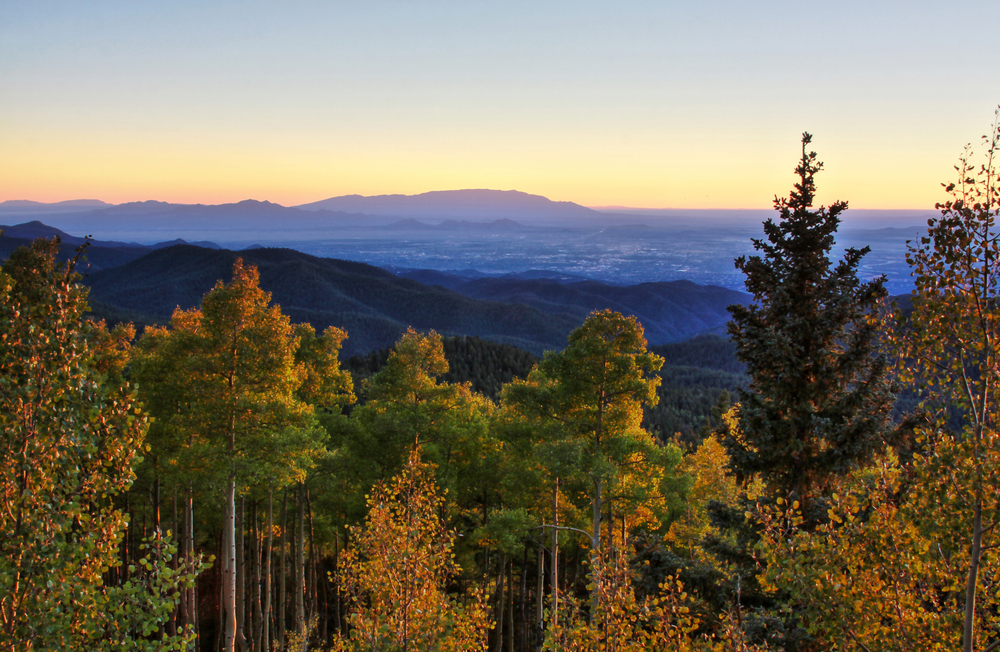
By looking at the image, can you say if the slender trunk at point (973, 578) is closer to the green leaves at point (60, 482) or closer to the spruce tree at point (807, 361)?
the spruce tree at point (807, 361)

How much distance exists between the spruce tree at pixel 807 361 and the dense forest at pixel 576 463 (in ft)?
0.17

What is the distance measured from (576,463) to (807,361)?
23.1ft

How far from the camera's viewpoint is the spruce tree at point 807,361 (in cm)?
1124

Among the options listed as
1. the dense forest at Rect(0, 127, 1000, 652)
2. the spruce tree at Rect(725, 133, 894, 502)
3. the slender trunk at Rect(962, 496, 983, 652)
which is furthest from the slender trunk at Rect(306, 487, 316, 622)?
the slender trunk at Rect(962, 496, 983, 652)

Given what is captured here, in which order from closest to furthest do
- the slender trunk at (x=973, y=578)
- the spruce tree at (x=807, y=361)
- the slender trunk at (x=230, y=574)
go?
the slender trunk at (x=973, y=578) < the spruce tree at (x=807, y=361) < the slender trunk at (x=230, y=574)

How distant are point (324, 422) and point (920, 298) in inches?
843

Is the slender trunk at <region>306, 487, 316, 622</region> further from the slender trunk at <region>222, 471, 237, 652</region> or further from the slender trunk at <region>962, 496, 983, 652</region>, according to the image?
the slender trunk at <region>962, 496, 983, 652</region>

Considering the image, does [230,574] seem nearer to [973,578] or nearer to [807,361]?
[807,361]

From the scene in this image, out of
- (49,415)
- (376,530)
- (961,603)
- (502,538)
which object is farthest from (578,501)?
(49,415)

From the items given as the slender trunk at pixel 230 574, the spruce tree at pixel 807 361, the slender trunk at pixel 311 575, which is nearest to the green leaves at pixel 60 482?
the slender trunk at pixel 230 574

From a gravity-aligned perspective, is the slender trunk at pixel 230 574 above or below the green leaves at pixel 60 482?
below

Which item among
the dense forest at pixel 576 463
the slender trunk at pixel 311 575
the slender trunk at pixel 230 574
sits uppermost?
the dense forest at pixel 576 463

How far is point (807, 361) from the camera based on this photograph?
11.8 metres

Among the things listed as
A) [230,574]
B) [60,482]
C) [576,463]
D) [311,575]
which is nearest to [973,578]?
[60,482]
